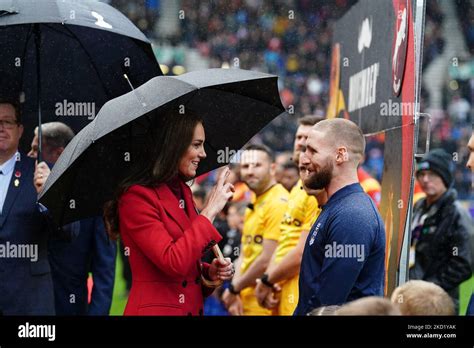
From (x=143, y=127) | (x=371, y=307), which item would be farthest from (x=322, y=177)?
(x=371, y=307)

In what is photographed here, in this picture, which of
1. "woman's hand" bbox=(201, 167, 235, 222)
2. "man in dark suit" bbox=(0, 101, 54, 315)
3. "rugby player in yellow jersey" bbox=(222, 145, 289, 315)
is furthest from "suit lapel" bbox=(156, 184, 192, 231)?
"rugby player in yellow jersey" bbox=(222, 145, 289, 315)

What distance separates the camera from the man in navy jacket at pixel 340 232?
3.77 m

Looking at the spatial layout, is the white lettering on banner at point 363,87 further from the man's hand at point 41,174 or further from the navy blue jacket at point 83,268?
the man's hand at point 41,174

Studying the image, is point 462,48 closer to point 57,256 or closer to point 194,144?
point 57,256

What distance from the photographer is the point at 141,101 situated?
155 inches

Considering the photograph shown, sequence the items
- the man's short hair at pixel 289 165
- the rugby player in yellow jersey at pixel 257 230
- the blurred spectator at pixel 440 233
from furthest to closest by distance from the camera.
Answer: the man's short hair at pixel 289 165 < the rugby player in yellow jersey at pixel 257 230 < the blurred spectator at pixel 440 233

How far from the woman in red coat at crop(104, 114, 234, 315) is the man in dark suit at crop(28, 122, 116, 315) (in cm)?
182

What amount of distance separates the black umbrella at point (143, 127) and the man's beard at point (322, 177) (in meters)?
0.54

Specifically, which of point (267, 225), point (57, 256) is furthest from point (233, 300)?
point (57, 256)

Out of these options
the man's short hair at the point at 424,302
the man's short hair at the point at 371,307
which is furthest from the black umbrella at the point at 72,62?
the man's short hair at the point at 371,307

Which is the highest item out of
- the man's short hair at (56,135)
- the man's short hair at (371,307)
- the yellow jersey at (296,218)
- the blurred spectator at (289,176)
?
the blurred spectator at (289,176)

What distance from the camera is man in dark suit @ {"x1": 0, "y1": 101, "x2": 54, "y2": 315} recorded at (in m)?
4.95

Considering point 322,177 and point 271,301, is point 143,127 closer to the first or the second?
point 322,177

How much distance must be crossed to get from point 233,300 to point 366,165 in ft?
31.5
